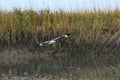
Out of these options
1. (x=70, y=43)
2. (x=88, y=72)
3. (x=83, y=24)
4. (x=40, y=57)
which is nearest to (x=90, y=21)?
(x=83, y=24)

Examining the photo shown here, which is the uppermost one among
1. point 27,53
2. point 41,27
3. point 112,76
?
point 41,27

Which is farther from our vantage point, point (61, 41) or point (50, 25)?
point (50, 25)

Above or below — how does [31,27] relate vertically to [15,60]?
above

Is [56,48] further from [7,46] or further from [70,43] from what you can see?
[7,46]

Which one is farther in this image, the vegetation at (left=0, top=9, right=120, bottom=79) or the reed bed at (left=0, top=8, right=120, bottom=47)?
the reed bed at (left=0, top=8, right=120, bottom=47)

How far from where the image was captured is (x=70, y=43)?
10.6 m

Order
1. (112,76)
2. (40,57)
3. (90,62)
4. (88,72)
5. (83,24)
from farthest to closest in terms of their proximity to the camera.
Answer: (83,24) → (40,57) → (90,62) → (88,72) → (112,76)

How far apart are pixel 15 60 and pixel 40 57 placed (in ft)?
2.20

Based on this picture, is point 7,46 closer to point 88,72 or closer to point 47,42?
point 47,42

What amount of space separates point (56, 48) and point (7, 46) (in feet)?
4.34

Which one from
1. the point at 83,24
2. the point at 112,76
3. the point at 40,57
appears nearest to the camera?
the point at 112,76

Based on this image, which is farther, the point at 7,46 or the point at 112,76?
the point at 7,46

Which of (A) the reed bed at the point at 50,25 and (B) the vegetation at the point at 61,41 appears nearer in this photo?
(B) the vegetation at the point at 61,41

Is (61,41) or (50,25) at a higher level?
(50,25)
